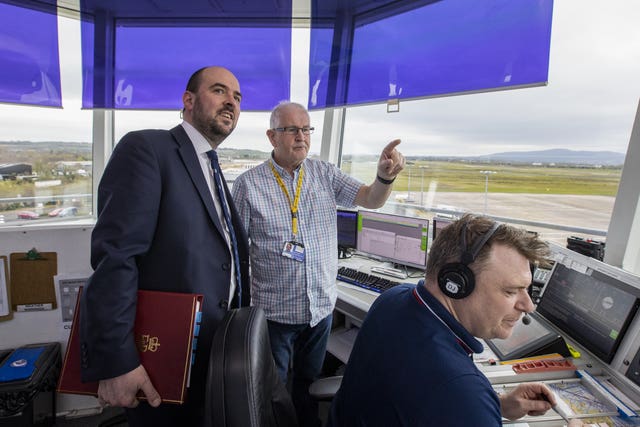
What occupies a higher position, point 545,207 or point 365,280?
point 545,207

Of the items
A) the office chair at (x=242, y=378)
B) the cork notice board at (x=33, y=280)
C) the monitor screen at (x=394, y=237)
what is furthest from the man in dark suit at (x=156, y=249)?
the monitor screen at (x=394, y=237)

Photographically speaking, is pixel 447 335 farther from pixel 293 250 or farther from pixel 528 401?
pixel 293 250

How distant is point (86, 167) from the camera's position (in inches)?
122

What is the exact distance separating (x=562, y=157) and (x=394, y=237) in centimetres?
113

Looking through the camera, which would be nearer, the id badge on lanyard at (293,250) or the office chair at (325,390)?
the office chair at (325,390)

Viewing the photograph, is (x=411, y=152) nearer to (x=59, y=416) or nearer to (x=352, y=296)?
(x=352, y=296)

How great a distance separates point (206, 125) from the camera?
4.28ft

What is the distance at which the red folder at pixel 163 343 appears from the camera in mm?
998

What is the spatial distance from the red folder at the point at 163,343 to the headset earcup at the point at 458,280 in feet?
2.35

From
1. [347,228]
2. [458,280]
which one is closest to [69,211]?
[347,228]

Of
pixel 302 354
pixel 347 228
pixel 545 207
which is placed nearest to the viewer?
pixel 302 354

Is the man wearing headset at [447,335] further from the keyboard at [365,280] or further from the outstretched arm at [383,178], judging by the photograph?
the keyboard at [365,280]

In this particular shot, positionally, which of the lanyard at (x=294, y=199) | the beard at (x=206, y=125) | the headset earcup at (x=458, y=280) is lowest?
the headset earcup at (x=458, y=280)

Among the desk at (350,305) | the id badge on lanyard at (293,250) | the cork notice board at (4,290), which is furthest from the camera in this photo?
the desk at (350,305)
